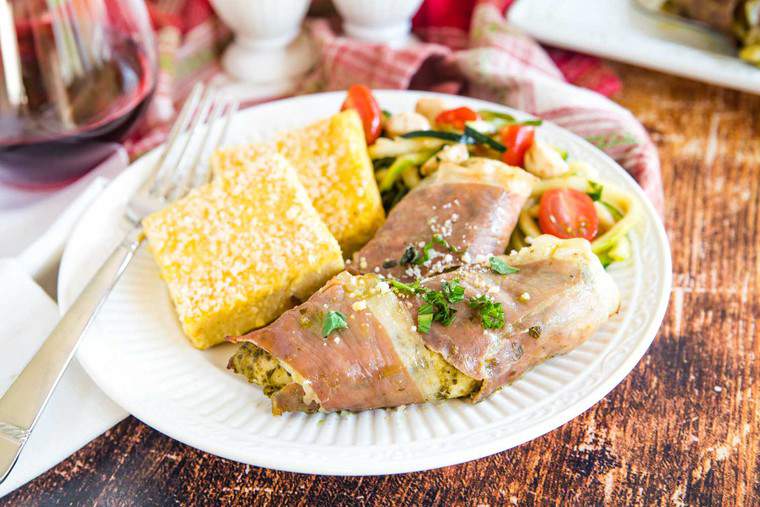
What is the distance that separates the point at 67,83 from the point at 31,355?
1733mm

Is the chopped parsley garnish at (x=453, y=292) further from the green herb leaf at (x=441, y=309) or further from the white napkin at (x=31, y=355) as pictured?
the white napkin at (x=31, y=355)

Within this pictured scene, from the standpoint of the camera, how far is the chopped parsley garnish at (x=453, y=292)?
278cm

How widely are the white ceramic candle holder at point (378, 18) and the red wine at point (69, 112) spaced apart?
1.46 m

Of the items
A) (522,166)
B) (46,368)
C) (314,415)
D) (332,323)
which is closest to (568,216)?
(522,166)

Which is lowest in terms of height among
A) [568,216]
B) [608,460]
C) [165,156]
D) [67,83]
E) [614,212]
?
[608,460]

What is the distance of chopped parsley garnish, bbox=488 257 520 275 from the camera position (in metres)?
2.97

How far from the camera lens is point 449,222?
11.0 ft

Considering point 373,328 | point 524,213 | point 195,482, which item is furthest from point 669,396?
point 195,482

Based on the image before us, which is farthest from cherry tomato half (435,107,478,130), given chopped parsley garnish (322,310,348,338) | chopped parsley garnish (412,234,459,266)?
chopped parsley garnish (322,310,348,338)

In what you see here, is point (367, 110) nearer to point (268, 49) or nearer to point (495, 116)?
point (495, 116)

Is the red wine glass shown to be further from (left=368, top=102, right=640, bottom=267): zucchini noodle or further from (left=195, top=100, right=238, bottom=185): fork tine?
(left=368, top=102, right=640, bottom=267): zucchini noodle

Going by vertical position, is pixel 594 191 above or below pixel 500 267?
below

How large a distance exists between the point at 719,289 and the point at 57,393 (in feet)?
10.2

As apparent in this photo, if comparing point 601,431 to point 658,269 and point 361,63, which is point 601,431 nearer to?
point 658,269
